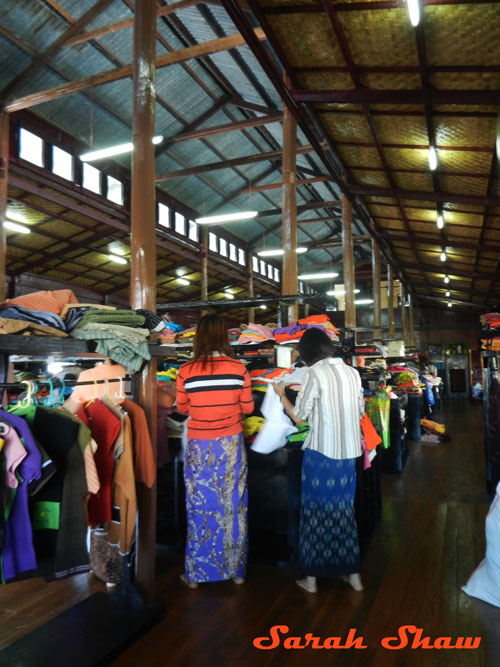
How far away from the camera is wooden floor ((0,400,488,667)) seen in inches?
85.5

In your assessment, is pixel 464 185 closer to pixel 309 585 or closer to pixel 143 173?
pixel 143 173

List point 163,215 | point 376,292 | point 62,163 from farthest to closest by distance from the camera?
point 163,215
point 376,292
point 62,163

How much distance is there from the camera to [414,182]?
8.34 meters

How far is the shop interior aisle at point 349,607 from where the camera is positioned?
2166 mm

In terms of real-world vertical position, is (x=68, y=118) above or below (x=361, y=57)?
above

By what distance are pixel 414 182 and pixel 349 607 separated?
302 inches

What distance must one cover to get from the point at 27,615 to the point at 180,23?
10.2 m

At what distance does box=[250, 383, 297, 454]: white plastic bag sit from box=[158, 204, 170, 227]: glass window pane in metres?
10.5

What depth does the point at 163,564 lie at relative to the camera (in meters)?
3.22

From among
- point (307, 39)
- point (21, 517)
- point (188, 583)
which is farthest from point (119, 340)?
point (307, 39)

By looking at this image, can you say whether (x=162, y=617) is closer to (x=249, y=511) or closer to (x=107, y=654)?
(x=107, y=654)

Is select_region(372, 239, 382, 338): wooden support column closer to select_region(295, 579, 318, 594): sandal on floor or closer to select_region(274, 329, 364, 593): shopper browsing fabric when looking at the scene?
select_region(274, 329, 364, 593): shopper browsing fabric

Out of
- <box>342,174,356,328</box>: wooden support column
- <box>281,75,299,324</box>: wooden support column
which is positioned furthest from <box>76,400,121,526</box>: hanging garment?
<box>342,174,356,328</box>: wooden support column

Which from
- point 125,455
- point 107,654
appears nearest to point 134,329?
point 125,455
